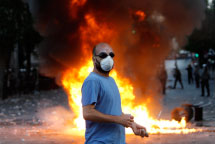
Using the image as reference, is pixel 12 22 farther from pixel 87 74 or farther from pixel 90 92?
pixel 90 92

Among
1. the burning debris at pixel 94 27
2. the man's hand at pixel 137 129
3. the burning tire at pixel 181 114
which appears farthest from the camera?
the burning debris at pixel 94 27

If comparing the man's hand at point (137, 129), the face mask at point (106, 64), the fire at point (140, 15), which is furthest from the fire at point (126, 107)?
the face mask at point (106, 64)

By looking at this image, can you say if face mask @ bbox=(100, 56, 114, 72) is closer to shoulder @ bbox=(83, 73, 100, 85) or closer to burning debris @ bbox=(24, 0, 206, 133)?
shoulder @ bbox=(83, 73, 100, 85)

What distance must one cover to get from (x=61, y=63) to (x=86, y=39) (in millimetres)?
1280

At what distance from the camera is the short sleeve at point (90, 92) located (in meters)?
2.87

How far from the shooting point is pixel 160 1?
11.6m

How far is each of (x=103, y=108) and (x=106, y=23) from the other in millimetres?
8356

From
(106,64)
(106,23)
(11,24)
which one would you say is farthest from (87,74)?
(106,64)

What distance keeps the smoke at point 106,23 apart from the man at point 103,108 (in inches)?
315

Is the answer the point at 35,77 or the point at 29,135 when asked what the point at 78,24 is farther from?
the point at 35,77

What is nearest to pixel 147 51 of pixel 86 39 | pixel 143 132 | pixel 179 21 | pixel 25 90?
pixel 179 21

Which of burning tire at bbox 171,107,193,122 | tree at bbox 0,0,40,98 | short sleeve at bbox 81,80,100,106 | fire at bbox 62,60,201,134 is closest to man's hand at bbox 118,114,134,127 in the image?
short sleeve at bbox 81,80,100,106

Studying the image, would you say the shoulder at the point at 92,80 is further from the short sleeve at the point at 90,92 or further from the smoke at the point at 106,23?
the smoke at the point at 106,23

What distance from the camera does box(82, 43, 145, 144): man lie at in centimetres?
289
